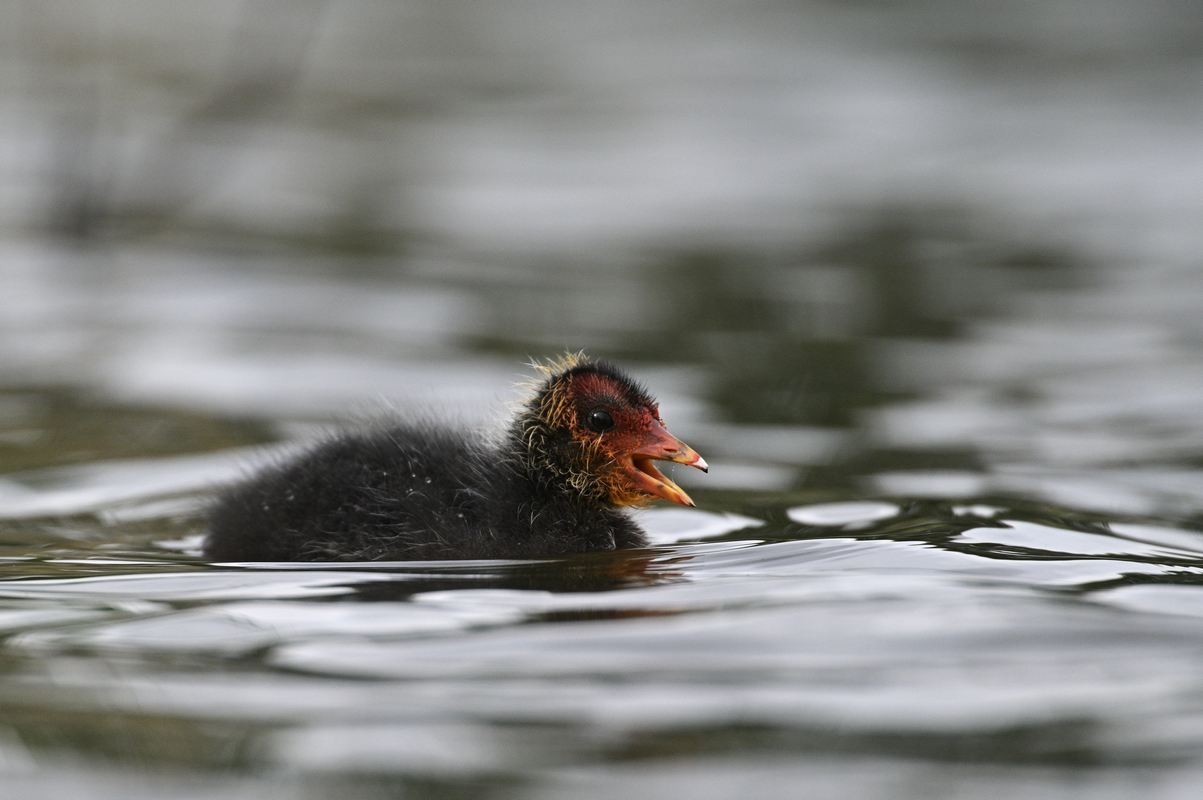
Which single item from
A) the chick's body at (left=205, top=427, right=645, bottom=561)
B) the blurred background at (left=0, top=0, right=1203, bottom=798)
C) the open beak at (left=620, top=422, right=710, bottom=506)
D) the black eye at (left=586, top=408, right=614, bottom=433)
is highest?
the blurred background at (left=0, top=0, right=1203, bottom=798)

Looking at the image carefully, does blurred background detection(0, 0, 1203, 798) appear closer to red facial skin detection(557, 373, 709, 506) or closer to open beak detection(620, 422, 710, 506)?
red facial skin detection(557, 373, 709, 506)

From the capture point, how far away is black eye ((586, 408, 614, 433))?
6.58 m

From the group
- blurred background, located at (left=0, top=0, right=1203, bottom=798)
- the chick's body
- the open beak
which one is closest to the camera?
the chick's body

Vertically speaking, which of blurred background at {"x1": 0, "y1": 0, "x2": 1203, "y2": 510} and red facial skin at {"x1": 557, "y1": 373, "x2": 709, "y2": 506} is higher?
blurred background at {"x1": 0, "y1": 0, "x2": 1203, "y2": 510}

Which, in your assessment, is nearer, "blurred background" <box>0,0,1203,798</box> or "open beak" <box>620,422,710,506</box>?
"open beak" <box>620,422,710,506</box>

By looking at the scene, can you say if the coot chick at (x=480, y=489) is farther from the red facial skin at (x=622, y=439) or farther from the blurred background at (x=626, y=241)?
the blurred background at (x=626, y=241)

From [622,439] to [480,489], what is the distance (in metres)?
0.53

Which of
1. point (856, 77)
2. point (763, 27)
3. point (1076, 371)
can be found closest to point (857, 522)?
point (1076, 371)

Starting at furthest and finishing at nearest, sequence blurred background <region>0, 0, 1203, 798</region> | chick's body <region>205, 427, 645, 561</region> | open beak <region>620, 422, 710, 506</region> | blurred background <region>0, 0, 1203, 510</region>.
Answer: blurred background <region>0, 0, 1203, 510</region> < blurred background <region>0, 0, 1203, 798</region> < open beak <region>620, 422, 710, 506</region> < chick's body <region>205, 427, 645, 561</region>

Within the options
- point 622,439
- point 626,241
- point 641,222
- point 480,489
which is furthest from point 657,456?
point 641,222

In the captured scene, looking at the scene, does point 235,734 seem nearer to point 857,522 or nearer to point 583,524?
point 583,524

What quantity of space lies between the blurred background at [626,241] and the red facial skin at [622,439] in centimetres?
59

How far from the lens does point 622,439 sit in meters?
6.58

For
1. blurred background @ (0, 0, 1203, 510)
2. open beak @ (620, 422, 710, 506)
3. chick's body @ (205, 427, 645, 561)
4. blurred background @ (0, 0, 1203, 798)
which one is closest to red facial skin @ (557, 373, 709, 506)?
open beak @ (620, 422, 710, 506)
